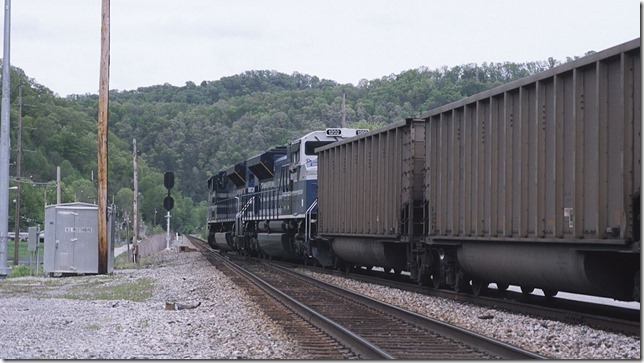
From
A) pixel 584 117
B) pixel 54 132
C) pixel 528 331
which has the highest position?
pixel 54 132

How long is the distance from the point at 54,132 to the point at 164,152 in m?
38.2

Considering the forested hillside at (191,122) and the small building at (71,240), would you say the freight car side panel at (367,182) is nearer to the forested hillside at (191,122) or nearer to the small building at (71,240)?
the small building at (71,240)

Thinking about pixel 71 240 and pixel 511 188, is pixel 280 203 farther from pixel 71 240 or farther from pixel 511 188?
pixel 511 188

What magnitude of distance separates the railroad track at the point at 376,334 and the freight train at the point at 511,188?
2000 mm

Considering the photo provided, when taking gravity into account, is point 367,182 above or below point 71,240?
above

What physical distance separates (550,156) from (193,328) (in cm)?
544

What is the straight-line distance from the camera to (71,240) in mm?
27641

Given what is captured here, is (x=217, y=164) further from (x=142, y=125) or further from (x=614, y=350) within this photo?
(x=614, y=350)

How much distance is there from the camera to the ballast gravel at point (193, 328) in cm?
1051

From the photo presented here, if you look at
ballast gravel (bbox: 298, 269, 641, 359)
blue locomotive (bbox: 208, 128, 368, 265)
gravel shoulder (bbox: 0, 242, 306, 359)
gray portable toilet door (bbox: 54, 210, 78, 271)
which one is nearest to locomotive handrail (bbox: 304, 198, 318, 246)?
blue locomotive (bbox: 208, 128, 368, 265)

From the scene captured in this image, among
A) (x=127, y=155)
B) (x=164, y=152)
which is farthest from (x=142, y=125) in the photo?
(x=127, y=155)

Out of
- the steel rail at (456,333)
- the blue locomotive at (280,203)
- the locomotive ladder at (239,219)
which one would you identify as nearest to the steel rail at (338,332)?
the steel rail at (456,333)

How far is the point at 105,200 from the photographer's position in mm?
26859

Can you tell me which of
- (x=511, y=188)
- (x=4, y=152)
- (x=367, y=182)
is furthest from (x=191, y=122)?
(x=511, y=188)
